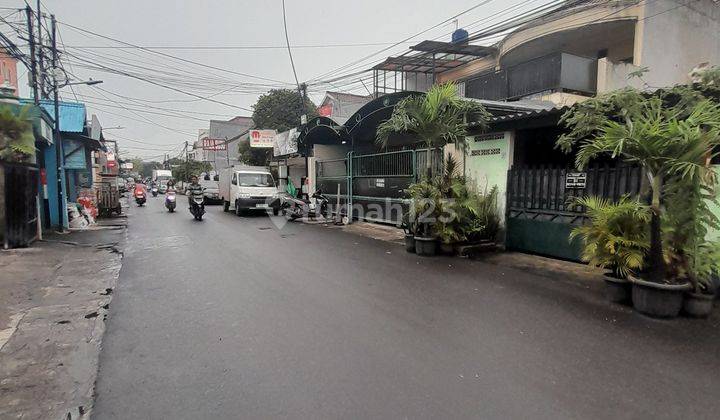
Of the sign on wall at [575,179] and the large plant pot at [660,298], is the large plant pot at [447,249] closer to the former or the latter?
the sign on wall at [575,179]

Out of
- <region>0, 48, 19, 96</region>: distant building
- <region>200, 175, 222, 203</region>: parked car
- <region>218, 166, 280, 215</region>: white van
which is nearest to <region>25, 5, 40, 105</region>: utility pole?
<region>218, 166, 280, 215</region>: white van

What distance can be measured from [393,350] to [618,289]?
3180mm

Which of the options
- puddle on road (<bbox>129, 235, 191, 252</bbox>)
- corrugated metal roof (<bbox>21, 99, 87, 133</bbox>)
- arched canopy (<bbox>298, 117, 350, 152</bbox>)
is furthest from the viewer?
arched canopy (<bbox>298, 117, 350, 152</bbox>)

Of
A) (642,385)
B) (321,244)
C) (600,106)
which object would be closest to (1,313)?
(321,244)

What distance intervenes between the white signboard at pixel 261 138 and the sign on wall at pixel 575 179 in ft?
69.4

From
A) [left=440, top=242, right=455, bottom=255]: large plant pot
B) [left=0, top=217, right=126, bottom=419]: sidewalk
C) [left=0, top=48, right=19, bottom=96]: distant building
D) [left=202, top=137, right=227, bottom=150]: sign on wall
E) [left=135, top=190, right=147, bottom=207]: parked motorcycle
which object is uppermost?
[left=0, top=48, right=19, bottom=96]: distant building

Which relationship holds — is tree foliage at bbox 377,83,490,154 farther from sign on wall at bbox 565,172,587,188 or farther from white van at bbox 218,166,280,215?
white van at bbox 218,166,280,215

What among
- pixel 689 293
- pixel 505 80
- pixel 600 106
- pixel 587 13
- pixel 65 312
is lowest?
pixel 65 312

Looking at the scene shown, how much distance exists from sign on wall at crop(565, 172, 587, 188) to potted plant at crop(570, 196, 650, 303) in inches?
71.4

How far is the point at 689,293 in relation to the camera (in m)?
4.42

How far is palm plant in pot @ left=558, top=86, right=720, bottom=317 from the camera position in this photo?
162 inches

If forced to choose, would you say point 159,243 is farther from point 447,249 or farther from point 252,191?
point 447,249

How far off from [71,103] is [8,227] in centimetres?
758

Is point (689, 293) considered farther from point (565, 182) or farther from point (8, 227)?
point (8, 227)
